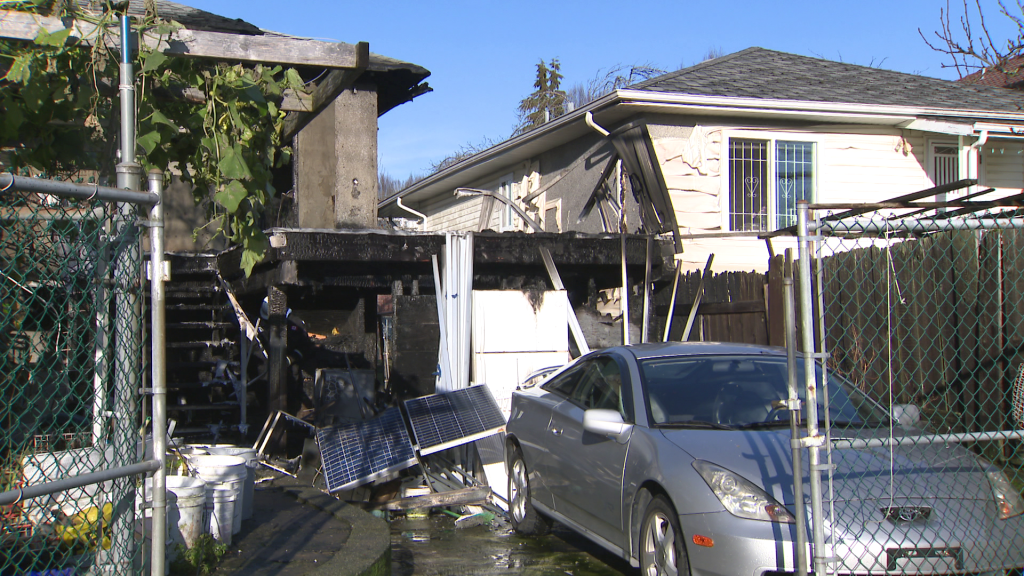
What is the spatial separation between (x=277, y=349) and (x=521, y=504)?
3.89 m

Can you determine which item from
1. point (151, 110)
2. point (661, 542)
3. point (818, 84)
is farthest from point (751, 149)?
point (151, 110)

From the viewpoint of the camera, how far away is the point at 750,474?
13.9 feet

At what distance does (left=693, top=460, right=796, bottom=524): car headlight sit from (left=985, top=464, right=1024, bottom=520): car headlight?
3.78 ft

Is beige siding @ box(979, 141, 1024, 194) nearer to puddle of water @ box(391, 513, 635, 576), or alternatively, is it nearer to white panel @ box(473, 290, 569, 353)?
white panel @ box(473, 290, 569, 353)

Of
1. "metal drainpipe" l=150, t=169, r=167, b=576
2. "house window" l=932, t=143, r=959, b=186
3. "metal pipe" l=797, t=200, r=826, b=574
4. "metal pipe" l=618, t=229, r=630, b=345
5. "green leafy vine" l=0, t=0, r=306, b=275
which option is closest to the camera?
"metal drainpipe" l=150, t=169, r=167, b=576

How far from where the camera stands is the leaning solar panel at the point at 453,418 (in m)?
7.52

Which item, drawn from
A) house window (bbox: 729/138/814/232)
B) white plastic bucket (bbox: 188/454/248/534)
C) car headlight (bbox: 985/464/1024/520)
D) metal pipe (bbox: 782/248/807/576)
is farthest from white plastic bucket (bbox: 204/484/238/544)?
house window (bbox: 729/138/814/232)

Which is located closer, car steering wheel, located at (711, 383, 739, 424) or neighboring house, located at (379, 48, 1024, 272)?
car steering wheel, located at (711, 383, 739, 424)

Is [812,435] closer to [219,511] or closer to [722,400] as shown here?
[722,400]

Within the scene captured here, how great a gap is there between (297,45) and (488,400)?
4.63m

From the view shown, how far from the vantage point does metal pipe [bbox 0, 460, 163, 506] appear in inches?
101

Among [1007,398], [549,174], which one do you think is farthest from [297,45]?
[549,174]

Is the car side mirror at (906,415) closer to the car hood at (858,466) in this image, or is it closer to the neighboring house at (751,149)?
the car hood at (858,466)

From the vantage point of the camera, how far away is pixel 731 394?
5195 mm
